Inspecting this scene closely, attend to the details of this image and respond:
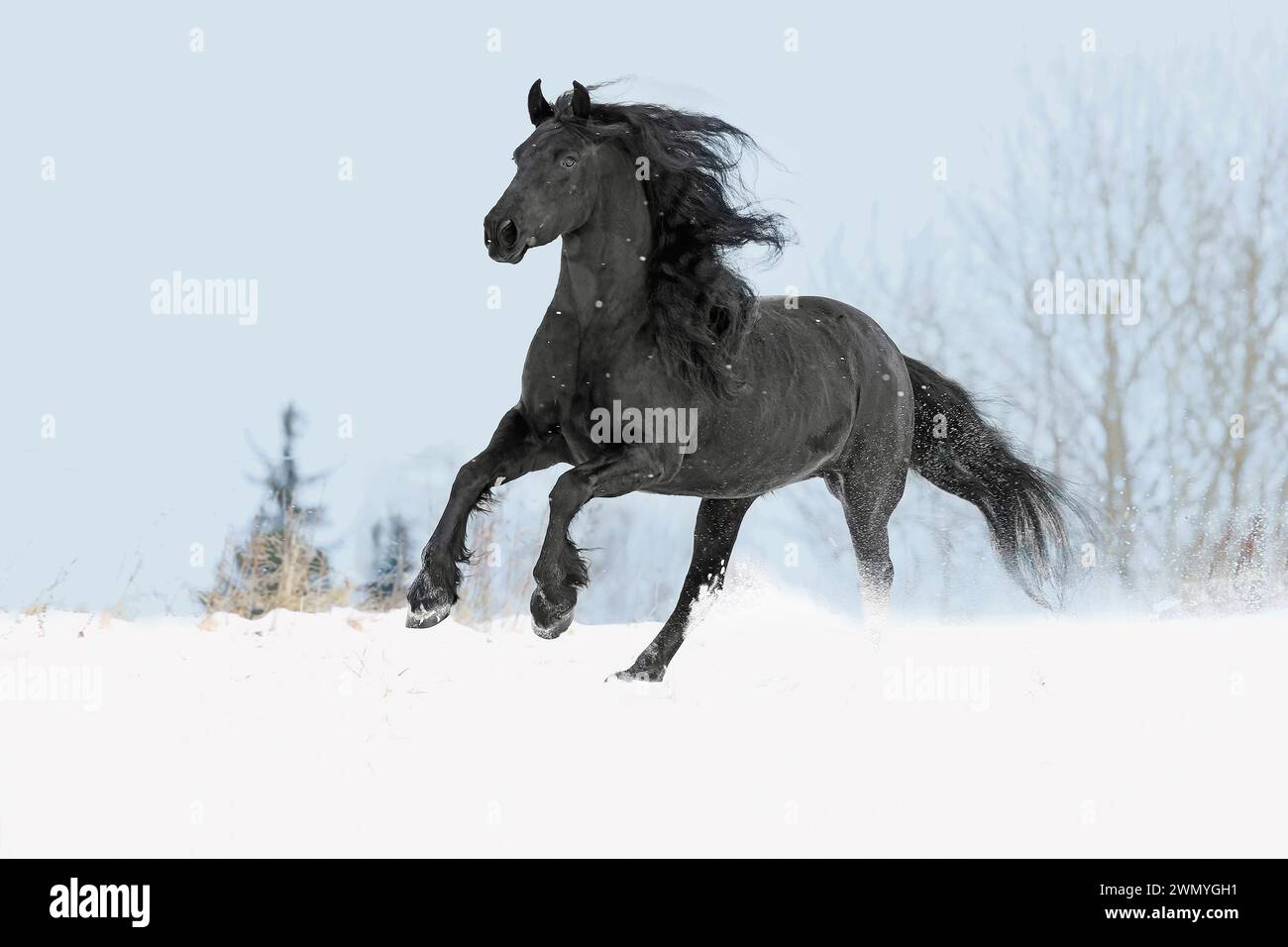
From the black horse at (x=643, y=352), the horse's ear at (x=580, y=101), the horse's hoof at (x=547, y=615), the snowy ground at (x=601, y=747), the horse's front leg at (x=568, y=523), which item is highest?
the horse's ear at (x=580, y=101)

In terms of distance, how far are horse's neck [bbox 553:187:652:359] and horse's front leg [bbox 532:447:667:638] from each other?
0.44m

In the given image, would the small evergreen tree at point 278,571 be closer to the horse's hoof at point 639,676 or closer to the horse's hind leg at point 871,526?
the horse's hoof at point 639,676

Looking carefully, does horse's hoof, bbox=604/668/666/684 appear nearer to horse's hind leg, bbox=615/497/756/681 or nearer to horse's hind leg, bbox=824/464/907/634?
horse's hind leg, bbox=615/497/756/681

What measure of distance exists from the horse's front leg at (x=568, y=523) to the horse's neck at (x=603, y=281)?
44cm

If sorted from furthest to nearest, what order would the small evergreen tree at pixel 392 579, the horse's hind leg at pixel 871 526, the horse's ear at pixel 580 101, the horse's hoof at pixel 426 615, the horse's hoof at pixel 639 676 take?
the small evergreen tree at pixel 392 579 → the horse's hind leg at pixel 871 526 → the horse's hoof at pixel 639 676 → the horse's ear at pixel 580 101 → the horse's hoof at pixel 426 615

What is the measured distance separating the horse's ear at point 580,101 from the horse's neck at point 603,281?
1.07 ft

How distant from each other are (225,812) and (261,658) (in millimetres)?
2230

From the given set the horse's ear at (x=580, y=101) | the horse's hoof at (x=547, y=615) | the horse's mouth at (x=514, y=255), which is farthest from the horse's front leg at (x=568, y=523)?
the horse's ear at (x=580, y=101)

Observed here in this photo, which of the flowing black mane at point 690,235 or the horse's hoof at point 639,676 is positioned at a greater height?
the flowing black mane at point 690,235

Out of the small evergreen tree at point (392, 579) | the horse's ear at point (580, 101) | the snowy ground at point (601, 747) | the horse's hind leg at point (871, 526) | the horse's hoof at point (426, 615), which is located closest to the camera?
the snowy ground at point (601, 747)

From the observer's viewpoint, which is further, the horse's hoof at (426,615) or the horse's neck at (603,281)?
the horse's neck at (603,281)

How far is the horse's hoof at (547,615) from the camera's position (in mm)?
4656

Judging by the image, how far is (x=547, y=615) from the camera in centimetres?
467

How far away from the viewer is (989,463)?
6934mm
